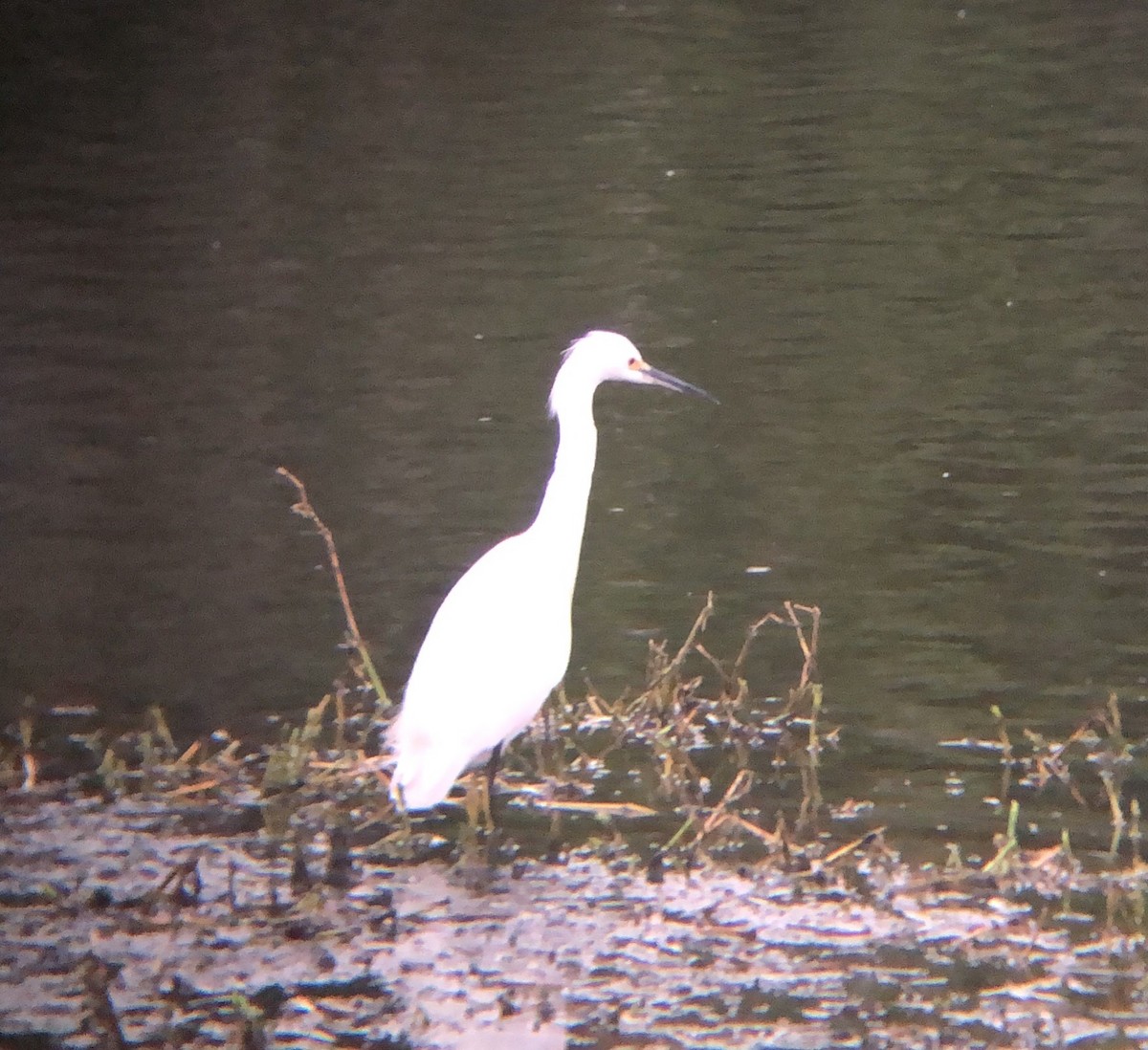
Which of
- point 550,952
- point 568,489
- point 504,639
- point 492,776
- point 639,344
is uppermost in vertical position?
point 639,344

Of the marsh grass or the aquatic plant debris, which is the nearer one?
the aquatic plant debris

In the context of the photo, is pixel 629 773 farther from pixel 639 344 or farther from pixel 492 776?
pixel 639 344

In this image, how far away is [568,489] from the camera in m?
6.26

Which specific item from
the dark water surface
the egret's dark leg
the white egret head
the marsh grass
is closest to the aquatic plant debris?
the marsh grass

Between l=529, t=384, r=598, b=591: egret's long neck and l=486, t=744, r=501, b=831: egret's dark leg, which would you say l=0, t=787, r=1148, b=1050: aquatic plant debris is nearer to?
l=486, t=744, r=501, b=831: egret's dark leg

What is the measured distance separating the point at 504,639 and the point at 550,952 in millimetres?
1173

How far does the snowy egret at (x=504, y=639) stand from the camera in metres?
5.74

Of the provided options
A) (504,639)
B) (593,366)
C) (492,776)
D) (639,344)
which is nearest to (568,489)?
(593,366)

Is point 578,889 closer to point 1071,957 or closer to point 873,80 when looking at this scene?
point 1071,957

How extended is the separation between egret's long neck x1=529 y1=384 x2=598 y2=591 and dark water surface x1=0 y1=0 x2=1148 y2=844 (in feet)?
3.65

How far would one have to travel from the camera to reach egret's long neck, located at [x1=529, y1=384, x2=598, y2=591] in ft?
20.4

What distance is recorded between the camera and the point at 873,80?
68.9ft

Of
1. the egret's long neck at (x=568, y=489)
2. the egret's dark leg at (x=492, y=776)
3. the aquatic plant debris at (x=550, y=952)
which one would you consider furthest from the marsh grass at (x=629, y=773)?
the egret's long neck at (x=568, y=489)

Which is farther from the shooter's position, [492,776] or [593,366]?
[593,366]
